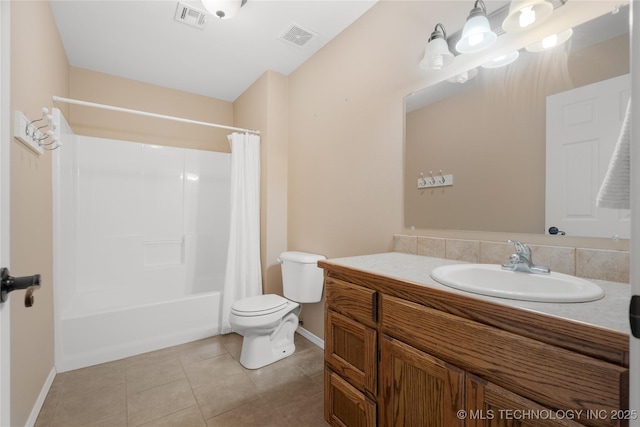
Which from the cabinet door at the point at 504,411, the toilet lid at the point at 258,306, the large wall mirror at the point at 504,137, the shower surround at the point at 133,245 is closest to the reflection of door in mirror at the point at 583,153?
the large wall mirror at the point at 504,137

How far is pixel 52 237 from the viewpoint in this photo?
185cm

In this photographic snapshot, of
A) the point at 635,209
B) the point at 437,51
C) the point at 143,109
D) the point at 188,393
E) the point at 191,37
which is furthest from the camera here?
the point at 143,109

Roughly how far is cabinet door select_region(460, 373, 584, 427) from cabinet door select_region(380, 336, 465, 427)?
0.03m

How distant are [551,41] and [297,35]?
5.41 ft

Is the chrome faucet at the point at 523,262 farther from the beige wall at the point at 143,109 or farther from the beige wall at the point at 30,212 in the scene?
the beige wall at the point at 143,109

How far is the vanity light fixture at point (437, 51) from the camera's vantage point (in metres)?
1.36

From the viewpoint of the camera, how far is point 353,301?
121 centimetres

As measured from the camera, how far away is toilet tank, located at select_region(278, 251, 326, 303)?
2.16 metres

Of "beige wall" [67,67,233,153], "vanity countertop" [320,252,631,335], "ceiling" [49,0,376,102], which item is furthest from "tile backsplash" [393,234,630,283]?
"beige wall" [67,67,233,153]

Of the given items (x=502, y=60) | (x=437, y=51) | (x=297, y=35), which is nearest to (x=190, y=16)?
(x=297, y=35)

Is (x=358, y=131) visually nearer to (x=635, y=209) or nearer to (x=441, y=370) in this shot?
(x=441, y=370)

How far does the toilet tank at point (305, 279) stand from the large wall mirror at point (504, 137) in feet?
2.81

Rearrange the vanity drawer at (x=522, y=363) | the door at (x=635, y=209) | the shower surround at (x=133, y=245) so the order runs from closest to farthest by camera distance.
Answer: the door at (x=635, y=209), the vanity drawer at (x=522, y=363), the shower surround at (x=133, y=245)

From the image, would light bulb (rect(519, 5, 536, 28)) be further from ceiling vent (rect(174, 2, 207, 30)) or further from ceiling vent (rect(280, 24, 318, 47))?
ceiling vent (rect(174, 2, 207, 30))
